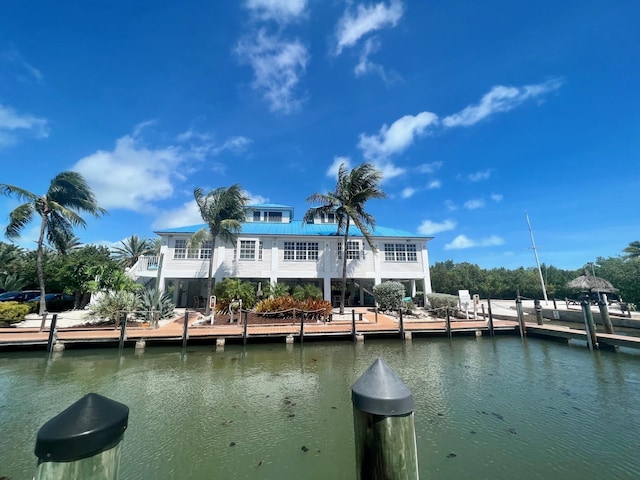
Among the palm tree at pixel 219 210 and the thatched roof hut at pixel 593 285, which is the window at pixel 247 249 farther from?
the thatched roof hut at pixel 593 285

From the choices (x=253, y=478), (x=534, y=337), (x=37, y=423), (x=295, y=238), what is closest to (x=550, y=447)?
(x=253, y=478)

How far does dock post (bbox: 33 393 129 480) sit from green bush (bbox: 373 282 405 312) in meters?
20.5

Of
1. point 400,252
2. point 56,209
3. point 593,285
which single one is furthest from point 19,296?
point 593,285

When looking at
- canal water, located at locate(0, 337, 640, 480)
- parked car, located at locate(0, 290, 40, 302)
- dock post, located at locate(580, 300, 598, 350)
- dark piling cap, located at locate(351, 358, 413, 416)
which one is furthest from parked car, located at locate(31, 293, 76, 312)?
dock post, located at locate(580, 300, 598, 350)

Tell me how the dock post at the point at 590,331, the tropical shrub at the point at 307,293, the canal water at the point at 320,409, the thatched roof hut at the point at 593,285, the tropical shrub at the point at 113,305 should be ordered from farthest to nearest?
the thatched roof hut at the point at 593,285 → the tropical shrub at the point at 307,293 → the tropical shrub at the point at 113,305 → the dock post at the point at 590,331 → the canal water at the point at 320,409

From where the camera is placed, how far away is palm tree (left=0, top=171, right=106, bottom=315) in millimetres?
18562

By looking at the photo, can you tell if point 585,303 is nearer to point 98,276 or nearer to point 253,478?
point 253,478

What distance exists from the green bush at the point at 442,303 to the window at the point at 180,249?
18.7 m

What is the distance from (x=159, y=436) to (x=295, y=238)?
18161 millimetres

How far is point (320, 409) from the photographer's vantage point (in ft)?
22.1

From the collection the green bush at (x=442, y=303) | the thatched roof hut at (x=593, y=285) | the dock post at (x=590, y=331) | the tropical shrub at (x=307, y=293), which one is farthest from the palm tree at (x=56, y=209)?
the thatched roof hut at (x=593, y=285)

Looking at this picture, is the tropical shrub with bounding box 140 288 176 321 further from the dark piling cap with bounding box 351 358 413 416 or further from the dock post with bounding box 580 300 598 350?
the dock post with bounding box 580 300 598 350

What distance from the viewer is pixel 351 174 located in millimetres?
20562

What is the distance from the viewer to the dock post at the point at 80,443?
4.54 ft
